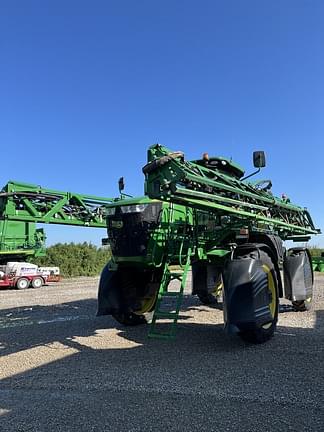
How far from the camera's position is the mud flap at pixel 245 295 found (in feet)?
20.5

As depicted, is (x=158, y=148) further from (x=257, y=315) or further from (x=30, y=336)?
(x=30, y=336)

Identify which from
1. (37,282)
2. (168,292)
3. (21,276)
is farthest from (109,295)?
(37,282)

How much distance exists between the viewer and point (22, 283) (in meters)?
22.7

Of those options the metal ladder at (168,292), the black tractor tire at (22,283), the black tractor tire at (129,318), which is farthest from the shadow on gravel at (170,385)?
the black tractor tire at (22,283)

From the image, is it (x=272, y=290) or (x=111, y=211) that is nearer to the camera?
(x=272, y=290)

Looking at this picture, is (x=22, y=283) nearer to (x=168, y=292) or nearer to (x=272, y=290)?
(x=168, y=292)

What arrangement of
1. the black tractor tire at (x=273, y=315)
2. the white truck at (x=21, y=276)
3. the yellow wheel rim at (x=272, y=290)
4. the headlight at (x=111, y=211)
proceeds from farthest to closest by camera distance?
the white truck at (x=21, y=276), the headlight at (x=111, y=211), the yellow wheel rim at (x=272, y=290), the black tractor tire at (x=273, y=315)

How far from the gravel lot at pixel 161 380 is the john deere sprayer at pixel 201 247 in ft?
1.59

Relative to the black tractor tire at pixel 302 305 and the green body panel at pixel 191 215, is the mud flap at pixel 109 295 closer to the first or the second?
the green body panel at pixel 191 215

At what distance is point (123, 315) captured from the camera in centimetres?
855

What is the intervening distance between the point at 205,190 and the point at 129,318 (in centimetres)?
339

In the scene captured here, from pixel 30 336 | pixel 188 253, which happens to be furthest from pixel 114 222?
pixel 30 336

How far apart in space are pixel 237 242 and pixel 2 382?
464 centimetres

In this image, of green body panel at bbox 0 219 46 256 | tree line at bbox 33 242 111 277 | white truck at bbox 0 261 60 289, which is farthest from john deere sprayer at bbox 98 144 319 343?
tree line at bbox 33 242 111 277
